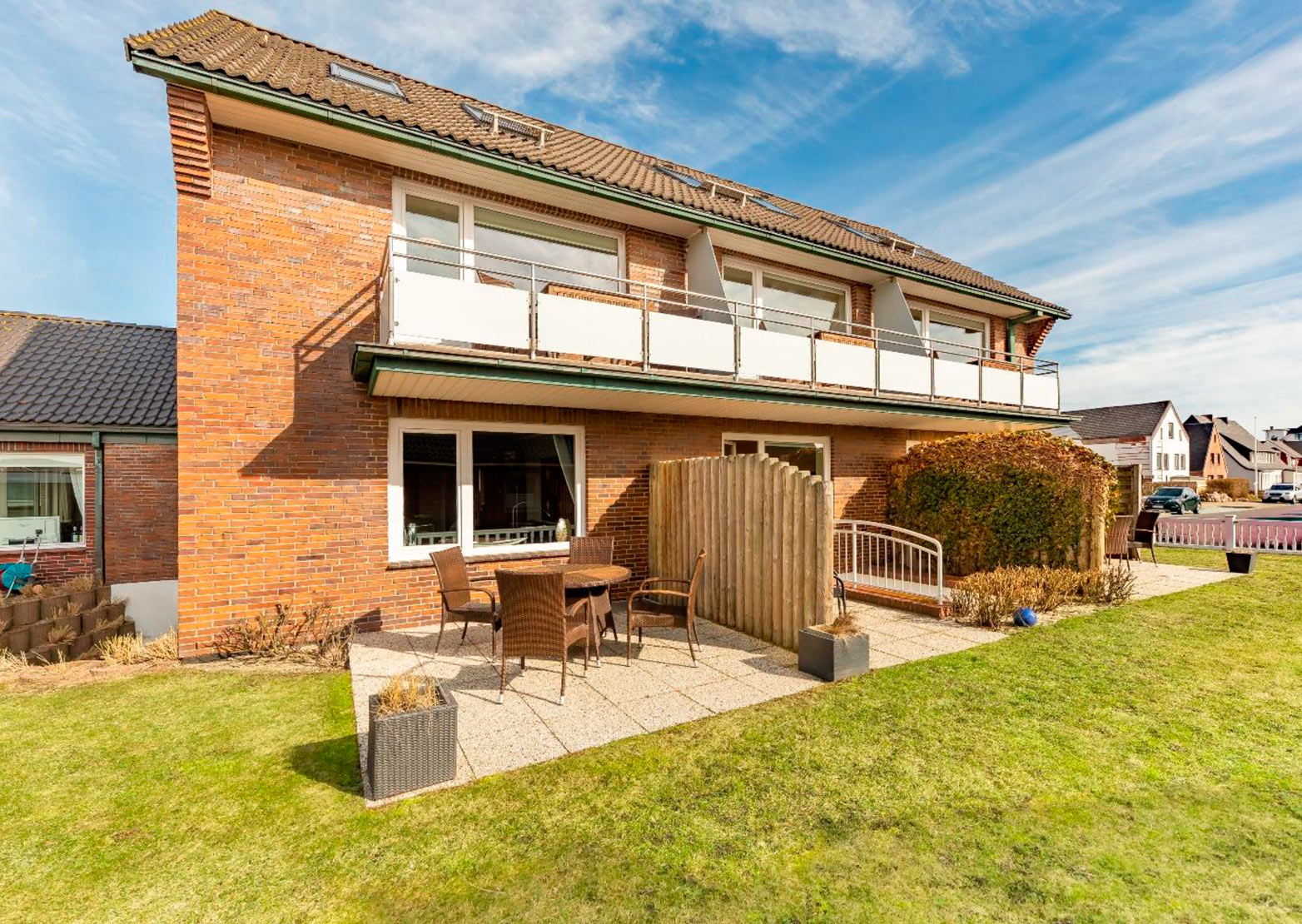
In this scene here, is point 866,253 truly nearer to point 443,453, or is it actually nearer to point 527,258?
point 527,258

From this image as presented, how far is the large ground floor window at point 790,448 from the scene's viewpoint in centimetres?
1055

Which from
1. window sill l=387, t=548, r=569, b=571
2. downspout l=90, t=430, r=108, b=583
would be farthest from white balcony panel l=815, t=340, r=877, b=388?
downspout l=90, t=430, r=108, b=583

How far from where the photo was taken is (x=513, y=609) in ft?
16.0

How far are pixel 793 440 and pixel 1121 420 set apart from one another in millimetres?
51159

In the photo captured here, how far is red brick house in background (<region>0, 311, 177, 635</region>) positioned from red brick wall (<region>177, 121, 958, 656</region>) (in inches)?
154

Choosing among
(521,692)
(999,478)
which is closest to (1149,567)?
(999,478)

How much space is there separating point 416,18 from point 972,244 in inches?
612

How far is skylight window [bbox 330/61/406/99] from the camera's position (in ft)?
29.3

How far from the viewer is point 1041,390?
12.7 m

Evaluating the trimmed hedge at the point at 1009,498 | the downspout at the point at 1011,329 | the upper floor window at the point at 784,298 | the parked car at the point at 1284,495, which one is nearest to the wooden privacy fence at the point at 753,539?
the upper floor window at the point at 784,298

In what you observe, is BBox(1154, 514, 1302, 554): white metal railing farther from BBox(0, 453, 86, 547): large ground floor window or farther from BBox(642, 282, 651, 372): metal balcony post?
BBox(0, 453, 86, 547): large ground floor window

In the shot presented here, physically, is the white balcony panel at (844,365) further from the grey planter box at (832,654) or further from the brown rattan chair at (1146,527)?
the brown rattan chair at (1146,527)

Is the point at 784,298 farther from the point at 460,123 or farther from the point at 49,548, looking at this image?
the point at 49,548

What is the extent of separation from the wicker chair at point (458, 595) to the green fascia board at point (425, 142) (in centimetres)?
523
